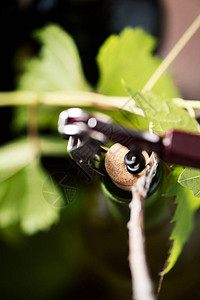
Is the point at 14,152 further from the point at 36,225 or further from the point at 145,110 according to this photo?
the point at 145,110

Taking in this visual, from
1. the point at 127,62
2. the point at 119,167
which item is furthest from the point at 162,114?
the point at 127,62

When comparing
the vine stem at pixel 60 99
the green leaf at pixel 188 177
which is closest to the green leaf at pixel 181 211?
the green leaf at pixel 188 177

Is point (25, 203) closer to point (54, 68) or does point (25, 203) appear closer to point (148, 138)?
point (54, 68)

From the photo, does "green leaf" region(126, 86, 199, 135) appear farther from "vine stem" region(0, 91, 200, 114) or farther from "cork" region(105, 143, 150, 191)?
"vine stem" region(0, 91, 200, 114)

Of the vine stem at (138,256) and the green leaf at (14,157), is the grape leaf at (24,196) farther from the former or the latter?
the vine stem at (138,256)

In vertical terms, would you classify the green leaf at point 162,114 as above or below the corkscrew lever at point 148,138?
below

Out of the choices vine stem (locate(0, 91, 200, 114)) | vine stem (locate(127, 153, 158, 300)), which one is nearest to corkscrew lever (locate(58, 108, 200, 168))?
vine stem (locate(127, 153, 158, 300))
